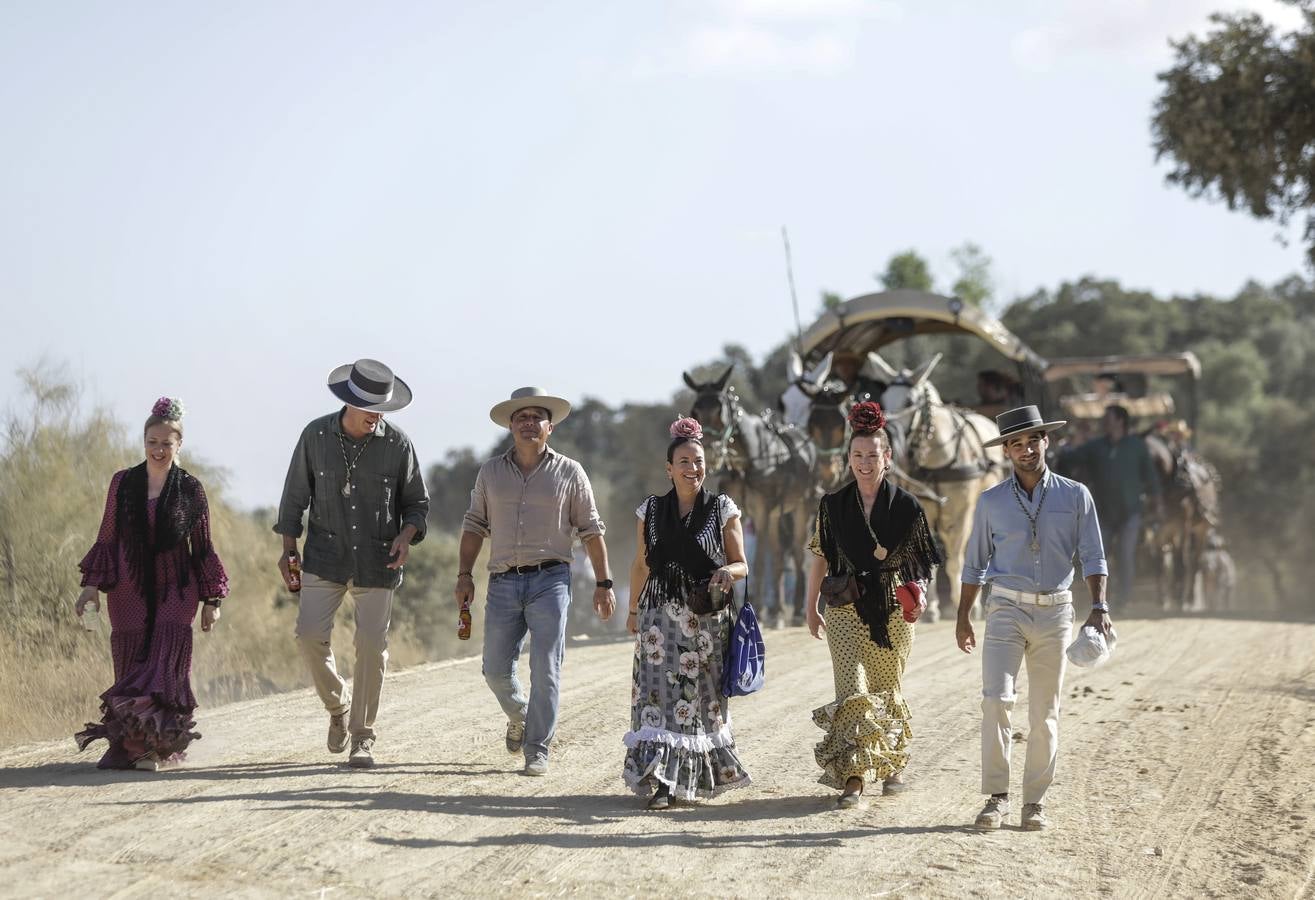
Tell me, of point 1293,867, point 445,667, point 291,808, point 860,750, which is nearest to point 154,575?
point 291,808

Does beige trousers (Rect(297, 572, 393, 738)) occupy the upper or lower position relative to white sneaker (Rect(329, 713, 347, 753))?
upper

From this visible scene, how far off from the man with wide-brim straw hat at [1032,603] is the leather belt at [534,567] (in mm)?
2210

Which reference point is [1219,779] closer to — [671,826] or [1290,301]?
[671,826]

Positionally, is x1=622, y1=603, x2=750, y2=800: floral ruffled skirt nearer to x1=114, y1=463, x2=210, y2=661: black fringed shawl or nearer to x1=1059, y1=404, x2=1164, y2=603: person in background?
x1=114, y1=463, x2=210, y2=661: black fringed shawl

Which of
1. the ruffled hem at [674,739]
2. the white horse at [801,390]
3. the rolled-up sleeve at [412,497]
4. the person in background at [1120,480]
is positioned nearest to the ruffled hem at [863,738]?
the ruffled hem at [674,739]

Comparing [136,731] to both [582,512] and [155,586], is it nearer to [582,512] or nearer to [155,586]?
[155,586]

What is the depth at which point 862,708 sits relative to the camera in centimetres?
740

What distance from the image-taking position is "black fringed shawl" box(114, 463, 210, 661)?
816cm

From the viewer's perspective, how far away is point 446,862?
6.21 meters

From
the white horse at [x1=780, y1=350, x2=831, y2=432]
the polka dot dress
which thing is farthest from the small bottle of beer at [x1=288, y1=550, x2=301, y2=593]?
the white horse at [x1=780, y1=350, x2=831, y2=432]

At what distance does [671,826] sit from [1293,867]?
108 inches

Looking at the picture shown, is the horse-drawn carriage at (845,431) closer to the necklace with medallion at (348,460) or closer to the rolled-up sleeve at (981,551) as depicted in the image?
the necklace with medallion at (348,460)

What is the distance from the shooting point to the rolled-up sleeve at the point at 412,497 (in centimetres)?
845

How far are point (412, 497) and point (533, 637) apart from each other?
1097mm
